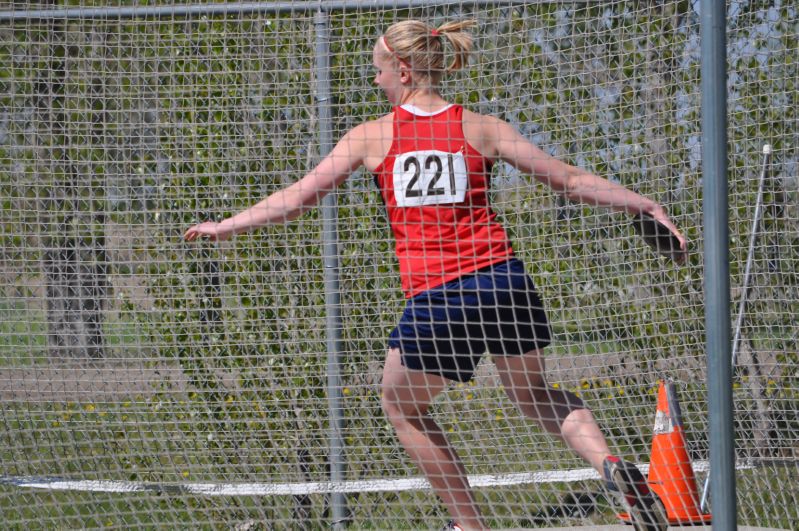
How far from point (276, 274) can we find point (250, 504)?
1199mm

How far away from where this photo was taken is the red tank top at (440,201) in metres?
3.34

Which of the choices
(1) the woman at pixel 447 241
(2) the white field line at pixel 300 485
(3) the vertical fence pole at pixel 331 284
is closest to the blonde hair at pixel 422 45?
(1) the woman at pixel 447 241

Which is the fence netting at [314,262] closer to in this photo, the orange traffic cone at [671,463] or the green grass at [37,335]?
the green grass at [37,335]

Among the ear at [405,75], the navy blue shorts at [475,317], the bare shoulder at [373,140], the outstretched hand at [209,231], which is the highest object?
the ear at [405,75]

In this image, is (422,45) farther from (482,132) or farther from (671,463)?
(671,463)

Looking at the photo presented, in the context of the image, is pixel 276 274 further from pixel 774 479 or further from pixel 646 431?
pixel 774 479

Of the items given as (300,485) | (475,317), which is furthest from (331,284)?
(475,317)

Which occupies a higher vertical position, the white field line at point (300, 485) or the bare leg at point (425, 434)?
the bare leg at point (425, 434)

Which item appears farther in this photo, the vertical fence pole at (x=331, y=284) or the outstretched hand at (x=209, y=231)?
the vertical fence pole at (x=331, y=284)

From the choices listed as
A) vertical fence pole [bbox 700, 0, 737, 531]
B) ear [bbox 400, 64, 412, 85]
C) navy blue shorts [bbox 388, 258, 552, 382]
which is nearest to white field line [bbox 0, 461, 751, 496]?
navy blue shorts [bbox 388, 258, 552, 382]

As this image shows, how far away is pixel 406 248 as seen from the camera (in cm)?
341

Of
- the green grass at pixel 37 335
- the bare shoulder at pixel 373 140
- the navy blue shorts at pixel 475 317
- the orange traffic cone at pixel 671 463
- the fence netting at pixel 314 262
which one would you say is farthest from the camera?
the green grass at pixel 37 335

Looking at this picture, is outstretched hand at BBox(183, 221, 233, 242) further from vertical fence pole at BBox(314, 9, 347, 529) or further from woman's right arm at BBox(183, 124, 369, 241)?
vertical fence pole at BBox(314, 9, 347, 529)

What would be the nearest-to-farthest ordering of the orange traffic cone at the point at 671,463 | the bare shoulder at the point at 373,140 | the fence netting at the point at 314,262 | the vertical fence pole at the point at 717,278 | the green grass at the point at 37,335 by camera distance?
the vertical fence pole at the point at 717,278, the bare shoulder at the point at 373,140, the orange traffic cone at the point at 671,463, the fence netting at the point at 314,262, the green grass at the point at 37,335
